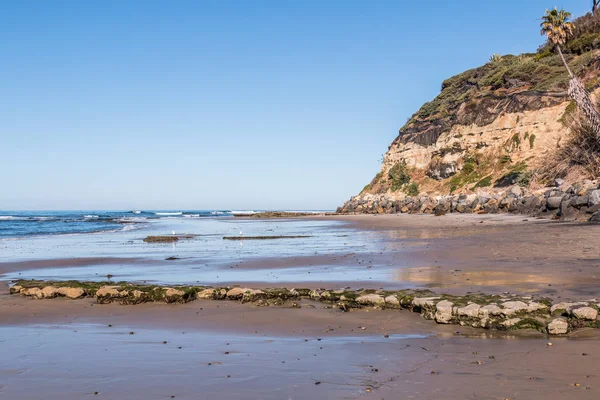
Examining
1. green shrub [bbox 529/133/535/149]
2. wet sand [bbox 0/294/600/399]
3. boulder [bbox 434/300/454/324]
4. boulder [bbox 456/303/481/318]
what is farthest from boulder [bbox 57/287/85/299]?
green shrub [bbox 529/133/535/149]

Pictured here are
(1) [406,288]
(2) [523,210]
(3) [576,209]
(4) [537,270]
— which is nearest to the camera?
(1) [406,288]

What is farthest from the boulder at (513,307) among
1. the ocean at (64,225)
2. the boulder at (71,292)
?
the ocean at (64,225)

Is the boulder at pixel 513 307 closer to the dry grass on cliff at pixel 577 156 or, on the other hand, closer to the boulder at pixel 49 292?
the boulder at pixel 49 292

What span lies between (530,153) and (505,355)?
49673mm

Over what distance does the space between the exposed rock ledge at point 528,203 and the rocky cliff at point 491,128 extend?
154 centimetres

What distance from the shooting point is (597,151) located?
104ft

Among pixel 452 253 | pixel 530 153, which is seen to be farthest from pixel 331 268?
pixel 530 153

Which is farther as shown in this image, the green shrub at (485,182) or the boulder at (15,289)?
the green shrub at (485,182)

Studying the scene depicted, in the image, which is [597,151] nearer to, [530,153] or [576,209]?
[576,209]

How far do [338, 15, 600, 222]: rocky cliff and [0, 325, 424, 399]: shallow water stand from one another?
34.8 meters

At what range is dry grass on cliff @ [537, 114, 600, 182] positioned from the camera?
31516mm

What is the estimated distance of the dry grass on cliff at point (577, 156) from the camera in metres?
31.5

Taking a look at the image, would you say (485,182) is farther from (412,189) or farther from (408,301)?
(408,301)

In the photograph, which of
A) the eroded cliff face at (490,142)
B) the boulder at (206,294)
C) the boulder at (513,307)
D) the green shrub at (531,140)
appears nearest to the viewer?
the boulder at (513,307)
